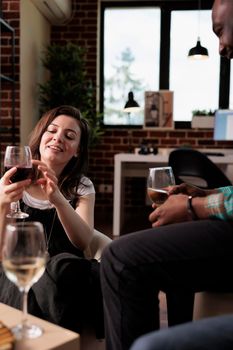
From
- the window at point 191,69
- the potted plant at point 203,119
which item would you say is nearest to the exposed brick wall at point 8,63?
the window at point 191,69

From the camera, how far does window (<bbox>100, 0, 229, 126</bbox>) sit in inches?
201

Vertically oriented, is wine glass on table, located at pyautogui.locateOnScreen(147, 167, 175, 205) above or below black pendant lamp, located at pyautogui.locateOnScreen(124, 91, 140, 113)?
below

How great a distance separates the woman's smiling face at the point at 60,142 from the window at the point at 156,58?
3.48 m

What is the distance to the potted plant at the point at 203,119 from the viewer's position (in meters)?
4.98

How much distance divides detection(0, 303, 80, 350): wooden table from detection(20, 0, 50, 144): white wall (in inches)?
138

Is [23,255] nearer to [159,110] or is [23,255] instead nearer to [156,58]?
[159,110]

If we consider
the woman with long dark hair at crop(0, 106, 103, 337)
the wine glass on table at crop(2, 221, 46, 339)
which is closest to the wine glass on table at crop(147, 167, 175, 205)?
the woman with long dark hair at crop(0, 106, 103, 337)

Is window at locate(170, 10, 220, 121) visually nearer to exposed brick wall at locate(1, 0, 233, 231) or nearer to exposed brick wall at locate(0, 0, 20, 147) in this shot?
exposed brick wall at locate(1, 0, 233, 231)

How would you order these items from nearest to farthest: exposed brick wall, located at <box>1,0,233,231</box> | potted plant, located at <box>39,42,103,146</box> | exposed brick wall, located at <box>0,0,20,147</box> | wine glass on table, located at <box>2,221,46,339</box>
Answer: wine glass on table, located at <box>2,221,46,339</box> → exposed brick wall, located at <box>0,0,20,147</box> → potted plant, located at <box>39,42,103,146</box> → exposed brick wall, located at <box>1,0,233,231</box>

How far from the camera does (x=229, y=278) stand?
108 centimetres

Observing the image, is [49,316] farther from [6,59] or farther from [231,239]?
[6,59]

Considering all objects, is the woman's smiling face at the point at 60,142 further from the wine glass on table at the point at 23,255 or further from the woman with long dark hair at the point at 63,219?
the wine glass on table at the point at 23,255

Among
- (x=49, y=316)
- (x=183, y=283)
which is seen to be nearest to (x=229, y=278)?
(x=183, y=283)

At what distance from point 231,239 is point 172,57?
4.52 metres
